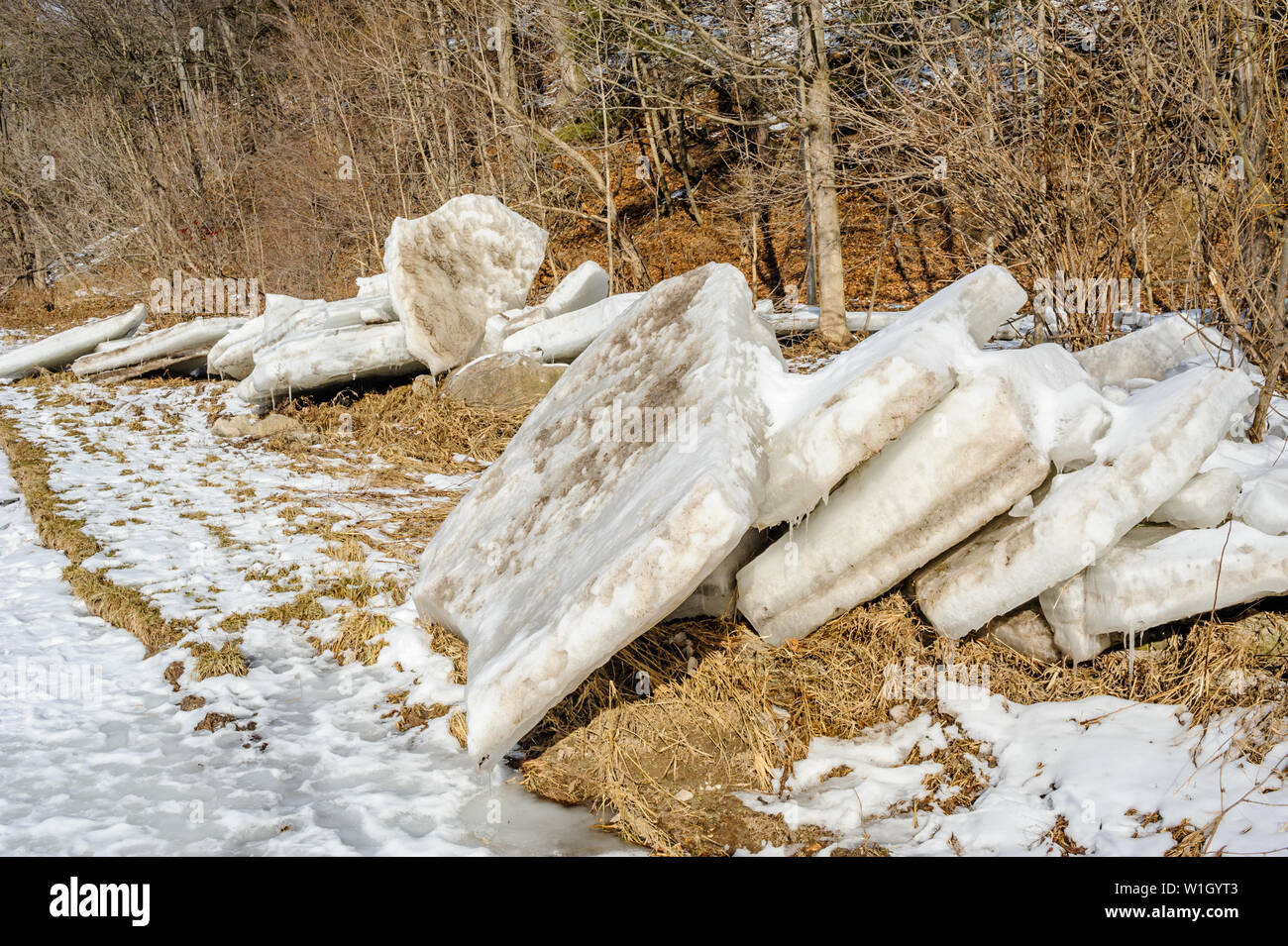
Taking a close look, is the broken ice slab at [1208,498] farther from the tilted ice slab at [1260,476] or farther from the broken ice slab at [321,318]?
the broken ice slab at [321,318]

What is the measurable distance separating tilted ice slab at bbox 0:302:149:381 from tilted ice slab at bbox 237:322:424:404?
155 inches

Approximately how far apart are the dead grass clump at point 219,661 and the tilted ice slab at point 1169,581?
3.34 metres

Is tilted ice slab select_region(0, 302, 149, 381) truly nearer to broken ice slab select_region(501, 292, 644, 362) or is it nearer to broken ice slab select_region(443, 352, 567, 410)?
broken ice slab select_region(443, 352, 567, 410)

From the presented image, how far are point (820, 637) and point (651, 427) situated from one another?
106cm

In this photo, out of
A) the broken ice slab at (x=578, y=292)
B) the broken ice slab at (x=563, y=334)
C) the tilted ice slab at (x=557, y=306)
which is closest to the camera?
the broken ice slab at (x=563, y=334)

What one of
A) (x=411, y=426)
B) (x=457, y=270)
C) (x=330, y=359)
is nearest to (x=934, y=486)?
(x=411, y=426)

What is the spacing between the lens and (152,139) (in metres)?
17.6

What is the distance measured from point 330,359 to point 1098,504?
23.2 ft

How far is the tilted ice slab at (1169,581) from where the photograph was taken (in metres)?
3.00

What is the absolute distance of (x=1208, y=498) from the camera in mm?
3150

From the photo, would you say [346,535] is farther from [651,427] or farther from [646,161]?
[646,161]

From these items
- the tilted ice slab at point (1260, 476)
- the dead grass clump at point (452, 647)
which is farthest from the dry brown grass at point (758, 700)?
the dead grass clump at point (452, 647)

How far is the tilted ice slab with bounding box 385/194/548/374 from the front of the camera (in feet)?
27.5

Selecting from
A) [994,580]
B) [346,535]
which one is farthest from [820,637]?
[346,535]
